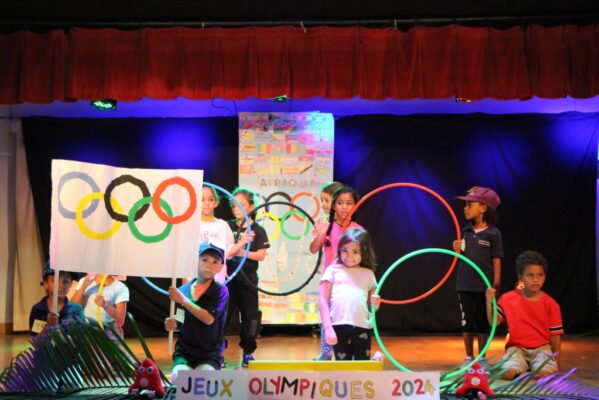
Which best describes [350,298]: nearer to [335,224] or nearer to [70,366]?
[335,224]

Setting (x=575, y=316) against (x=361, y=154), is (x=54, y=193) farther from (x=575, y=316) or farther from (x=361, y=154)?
(x=575, y=316)

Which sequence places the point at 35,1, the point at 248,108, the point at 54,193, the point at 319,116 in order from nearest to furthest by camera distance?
the point at 54,193 → the point at 35,1 → the point at 319,116 → the point at 248,108

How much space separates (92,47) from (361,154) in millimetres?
3041

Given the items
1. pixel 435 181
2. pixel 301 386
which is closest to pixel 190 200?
pixel 301 386

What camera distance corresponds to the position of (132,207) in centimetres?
316

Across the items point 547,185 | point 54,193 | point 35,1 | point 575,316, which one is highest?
point 35,1

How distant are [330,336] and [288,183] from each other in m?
3.82

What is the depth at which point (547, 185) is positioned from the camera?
795 cm

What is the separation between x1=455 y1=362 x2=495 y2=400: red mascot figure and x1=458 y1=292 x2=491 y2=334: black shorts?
→ 3784mm

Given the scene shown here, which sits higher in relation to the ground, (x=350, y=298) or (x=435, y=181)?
(x=435, y=181)

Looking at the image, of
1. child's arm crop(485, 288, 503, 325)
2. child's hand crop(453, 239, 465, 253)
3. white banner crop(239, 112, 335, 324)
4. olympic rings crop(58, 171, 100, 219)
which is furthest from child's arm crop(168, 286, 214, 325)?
white banner crop(239, 112, 335, 324)

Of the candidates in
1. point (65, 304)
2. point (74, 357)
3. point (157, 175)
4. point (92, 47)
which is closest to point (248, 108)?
point (92, 47)

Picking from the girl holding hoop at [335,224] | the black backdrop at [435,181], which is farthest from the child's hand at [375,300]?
the black backdrop at [435,181]

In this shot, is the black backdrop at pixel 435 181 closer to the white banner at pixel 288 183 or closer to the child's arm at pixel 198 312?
the white banner at pixel 288 183
